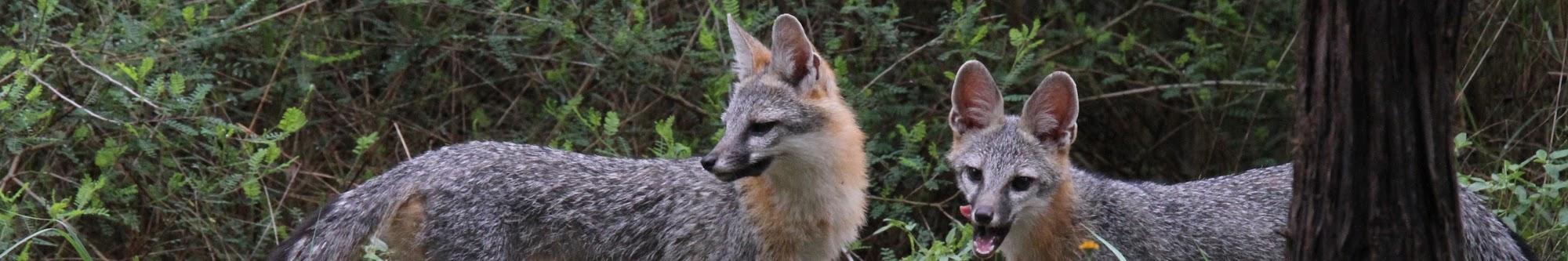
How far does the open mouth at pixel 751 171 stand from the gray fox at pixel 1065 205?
0.56 m

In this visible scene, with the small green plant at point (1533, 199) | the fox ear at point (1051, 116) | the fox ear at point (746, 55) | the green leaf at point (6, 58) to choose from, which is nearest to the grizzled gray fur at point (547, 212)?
the fox ear at point (746, 55)

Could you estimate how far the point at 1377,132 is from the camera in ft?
10.6

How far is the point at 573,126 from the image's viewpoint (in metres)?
7.11

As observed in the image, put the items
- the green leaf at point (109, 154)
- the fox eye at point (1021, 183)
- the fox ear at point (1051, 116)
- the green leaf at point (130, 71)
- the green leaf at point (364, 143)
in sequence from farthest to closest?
the green leaf at point (364, 143)
the green leaf at point (109, 154)
the green leaf at point (130, 71)
the fox ear at point (1051, 116)
the fox eye at point (1021, 183)

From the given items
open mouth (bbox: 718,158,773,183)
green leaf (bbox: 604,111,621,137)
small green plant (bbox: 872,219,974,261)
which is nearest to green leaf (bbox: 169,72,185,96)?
green leaf (bbox: 604,111,621,137)

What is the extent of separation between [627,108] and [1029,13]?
6.27ft

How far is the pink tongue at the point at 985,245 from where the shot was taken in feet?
15.3

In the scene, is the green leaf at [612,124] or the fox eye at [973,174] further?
the green leaf at [612,124]

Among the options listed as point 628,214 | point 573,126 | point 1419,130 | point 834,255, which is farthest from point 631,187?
point 1419,130

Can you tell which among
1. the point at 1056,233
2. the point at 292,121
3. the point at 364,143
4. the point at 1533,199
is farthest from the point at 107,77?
the point at 1533,199

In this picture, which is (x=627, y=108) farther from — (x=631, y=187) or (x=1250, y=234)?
(x=1250, y=234)

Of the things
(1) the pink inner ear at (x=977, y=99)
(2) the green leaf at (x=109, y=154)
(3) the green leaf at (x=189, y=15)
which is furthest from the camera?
(3) the green leaf at (x=189, y=15)

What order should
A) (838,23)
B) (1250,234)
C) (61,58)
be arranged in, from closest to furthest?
(1250,234) < (61,58) < (838,23)

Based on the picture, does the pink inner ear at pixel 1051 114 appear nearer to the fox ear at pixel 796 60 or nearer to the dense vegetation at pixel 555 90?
the fox ear at pixel 796 60
